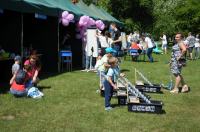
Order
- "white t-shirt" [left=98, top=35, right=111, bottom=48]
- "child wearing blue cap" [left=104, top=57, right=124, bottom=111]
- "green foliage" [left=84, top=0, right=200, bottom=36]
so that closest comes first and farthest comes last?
1. "child wearing blue cap" [left=104, top=57, right=124, bottom=111]
2. "white t-shirt" [left=98, top=35, right=111, bottom=48]
3. "green foliage" [left=84, top=0, right=200, bottom=36]

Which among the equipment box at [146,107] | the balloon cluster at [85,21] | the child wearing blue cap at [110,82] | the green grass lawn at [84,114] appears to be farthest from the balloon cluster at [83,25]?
the equipment box at [146,107]

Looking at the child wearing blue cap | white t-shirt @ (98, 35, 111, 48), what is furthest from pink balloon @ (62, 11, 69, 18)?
the child wearing blue cap

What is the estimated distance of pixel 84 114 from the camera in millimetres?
9359

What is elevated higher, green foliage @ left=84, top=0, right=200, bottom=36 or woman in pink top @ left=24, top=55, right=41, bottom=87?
green foliage @ left=84, top=0, right=200, bottom=36

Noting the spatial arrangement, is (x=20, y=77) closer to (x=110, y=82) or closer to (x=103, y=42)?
(x=110, y=82)

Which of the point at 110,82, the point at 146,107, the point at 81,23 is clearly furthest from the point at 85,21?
the point at 146,107

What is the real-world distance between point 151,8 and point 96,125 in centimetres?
4965

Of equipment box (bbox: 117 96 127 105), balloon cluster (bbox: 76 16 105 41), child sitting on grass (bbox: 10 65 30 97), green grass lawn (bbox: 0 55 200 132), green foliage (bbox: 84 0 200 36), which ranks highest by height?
green foliage (bbox: 84 0 200 36)

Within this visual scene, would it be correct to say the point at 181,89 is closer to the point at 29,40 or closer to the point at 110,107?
the point at 110,107

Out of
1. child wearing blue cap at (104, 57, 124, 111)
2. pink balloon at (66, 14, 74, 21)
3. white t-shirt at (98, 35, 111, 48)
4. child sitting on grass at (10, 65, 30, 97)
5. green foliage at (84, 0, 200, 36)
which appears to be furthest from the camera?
green foliage at (84, 0, 200, 36)

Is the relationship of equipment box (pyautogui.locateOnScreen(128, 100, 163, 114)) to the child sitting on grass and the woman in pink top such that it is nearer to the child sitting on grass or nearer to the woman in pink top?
the child sitting on grass

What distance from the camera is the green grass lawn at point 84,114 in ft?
27.1

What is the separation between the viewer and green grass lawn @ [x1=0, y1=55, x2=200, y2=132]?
8250 mm

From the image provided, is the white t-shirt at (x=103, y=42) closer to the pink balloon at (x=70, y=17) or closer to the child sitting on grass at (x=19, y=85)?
the pink balloon at (x=70, y=17)
